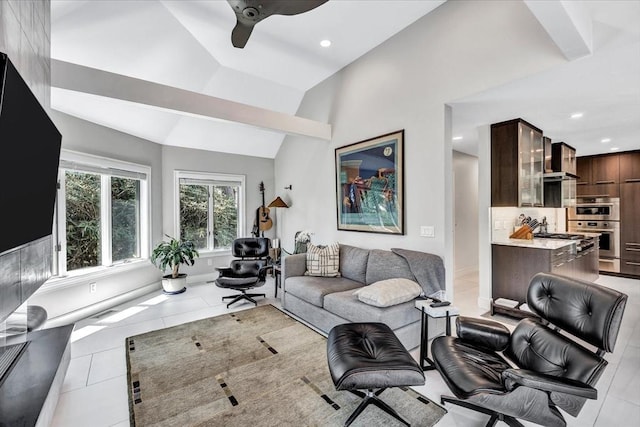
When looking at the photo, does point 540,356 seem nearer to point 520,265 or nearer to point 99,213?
point 520,265

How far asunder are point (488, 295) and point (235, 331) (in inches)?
129

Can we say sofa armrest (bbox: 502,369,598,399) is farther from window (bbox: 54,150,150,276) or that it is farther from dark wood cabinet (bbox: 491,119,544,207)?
window (bbox: 54,150,150,276)

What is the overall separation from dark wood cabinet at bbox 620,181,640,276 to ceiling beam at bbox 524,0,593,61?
498cm

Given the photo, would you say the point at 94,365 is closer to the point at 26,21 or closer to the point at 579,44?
the point at 26,21

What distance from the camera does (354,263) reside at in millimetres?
3785

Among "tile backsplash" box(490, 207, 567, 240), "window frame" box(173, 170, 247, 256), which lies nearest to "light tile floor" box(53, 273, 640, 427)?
"tile backsplash" box(490, 207, 567, 240)

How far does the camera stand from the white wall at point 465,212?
5695mm

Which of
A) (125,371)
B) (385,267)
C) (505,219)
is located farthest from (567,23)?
(125,371)

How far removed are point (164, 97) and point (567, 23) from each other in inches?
141

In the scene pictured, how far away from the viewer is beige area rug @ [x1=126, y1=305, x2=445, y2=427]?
75.0 inches

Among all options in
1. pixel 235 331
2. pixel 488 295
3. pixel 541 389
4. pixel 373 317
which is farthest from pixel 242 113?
pixel 488 295

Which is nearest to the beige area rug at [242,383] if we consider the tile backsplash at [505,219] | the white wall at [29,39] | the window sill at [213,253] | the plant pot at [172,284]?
the plant pot at [172,284]

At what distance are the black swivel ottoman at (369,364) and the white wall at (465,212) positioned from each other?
4.16 m

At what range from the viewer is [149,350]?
111 inches
